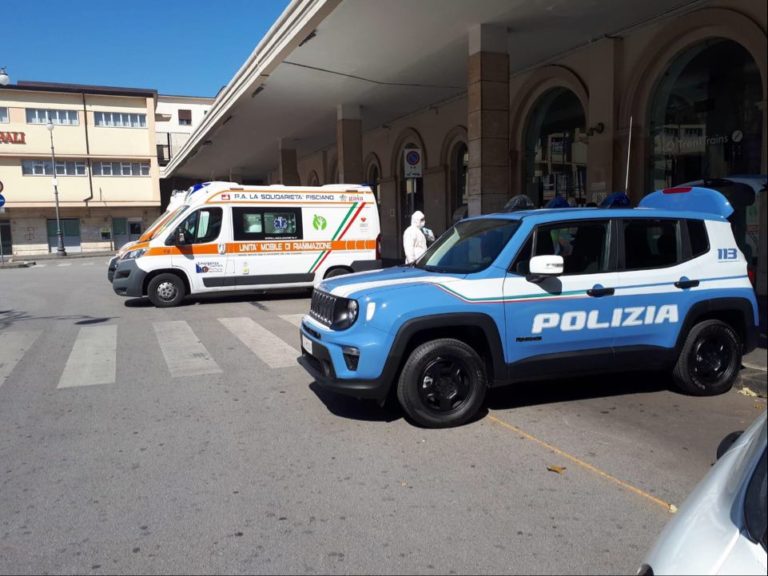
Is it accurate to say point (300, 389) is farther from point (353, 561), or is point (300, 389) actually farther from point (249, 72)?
point (249, 72)

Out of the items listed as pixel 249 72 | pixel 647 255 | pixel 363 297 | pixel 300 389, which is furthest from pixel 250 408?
pixel 249 72

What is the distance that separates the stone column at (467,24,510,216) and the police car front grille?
7426 mm

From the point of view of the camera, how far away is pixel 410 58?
14.4 metres

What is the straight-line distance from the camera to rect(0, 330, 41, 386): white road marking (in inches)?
284

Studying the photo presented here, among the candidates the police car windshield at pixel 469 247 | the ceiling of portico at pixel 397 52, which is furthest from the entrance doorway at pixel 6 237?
the police car windshield at pixel 469 247

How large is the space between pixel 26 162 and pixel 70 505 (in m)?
48.0

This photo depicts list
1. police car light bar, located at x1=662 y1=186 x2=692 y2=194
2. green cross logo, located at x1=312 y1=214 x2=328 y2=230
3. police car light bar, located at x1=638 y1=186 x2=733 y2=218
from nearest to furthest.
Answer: police car light bar, located at x1=638 y1=186 x2=733 y2=218 < police car light bar, located at x1=662 y1=186 x2=692 y2=194 < green cross logo, located at x1=312 y1=214 x2=328 y2=230

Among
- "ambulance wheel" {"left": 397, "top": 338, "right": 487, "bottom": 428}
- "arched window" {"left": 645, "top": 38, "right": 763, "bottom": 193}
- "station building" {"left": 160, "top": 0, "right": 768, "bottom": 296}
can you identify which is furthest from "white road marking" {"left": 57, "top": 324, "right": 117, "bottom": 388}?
"arched window" {"left": 645, "top": 38, "right": 763, "bottom": 193}

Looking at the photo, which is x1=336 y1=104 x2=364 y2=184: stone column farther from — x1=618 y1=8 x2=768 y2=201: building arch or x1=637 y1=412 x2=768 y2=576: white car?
x1=637 y1=412 x2=768 y2=576: white car

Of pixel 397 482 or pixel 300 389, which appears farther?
pixel 300 389

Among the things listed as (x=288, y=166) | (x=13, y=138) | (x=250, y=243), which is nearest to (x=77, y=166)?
(x=13, y=138)

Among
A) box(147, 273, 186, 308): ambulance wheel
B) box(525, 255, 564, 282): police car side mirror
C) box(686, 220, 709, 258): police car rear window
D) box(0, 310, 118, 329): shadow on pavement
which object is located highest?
box(686, 220, 709, 258): police car rear window

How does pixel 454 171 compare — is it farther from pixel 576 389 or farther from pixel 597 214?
pixel 597 214

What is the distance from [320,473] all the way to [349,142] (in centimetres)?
1676
